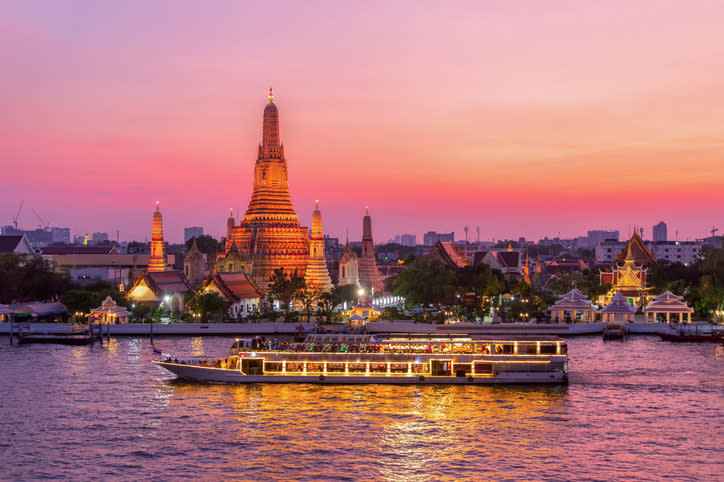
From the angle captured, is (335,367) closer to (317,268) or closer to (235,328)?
(235,328)

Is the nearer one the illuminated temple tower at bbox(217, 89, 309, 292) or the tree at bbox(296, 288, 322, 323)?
the tree at bbox(296, 288, 322, 323)

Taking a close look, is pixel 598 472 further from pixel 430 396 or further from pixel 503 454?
pixel 430 396

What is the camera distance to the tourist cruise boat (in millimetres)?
58219

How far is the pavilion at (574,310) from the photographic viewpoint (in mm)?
93062

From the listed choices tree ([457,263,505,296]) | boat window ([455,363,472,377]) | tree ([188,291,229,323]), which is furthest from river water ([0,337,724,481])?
tree ([457,263,505,296])

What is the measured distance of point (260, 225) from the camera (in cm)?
11981

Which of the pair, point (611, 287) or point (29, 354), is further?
point (611, 287)

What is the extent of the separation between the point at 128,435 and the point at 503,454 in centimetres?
1810

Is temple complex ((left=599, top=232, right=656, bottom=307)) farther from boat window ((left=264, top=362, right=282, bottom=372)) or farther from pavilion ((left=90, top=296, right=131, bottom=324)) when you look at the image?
pavilion ((left=90, top=296, right=131, bottom=324))

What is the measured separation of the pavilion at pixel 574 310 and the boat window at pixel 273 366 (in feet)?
141

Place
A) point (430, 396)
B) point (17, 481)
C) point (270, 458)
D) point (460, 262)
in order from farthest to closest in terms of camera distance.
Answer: point (460, 262), point (430, 396), point (270, 458), point (17, 481)

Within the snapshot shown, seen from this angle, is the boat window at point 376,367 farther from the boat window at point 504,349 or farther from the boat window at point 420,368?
the boat window at point 504,349

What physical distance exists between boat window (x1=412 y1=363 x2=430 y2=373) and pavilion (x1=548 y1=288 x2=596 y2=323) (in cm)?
3811

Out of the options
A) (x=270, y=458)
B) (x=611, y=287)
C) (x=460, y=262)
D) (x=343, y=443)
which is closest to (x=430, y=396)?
(x=343, y=443)
